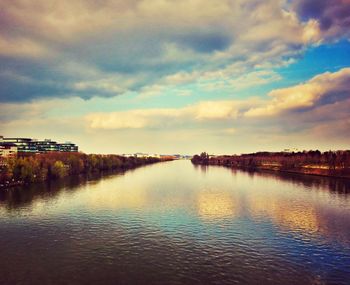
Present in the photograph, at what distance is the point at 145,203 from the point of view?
5219 cm

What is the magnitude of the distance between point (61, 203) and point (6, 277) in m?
31.0

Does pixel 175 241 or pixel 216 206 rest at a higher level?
pixel 216 206

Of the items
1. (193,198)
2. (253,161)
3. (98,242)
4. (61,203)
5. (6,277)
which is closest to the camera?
(6,277)

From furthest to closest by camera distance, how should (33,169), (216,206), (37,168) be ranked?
1. (37,168)
2. (33,169)
3. (216,206)

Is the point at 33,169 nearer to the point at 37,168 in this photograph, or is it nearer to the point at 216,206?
the point at 37,168

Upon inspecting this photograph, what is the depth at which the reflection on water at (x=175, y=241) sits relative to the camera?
73.7 ft

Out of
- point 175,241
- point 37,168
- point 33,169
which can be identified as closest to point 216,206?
point 175,241

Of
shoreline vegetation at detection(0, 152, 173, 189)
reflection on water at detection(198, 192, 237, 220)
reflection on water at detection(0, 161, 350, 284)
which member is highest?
shoreline vegetation at detection(0, 152, 173, 189)

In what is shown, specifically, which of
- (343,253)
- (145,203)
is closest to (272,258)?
(343,253)

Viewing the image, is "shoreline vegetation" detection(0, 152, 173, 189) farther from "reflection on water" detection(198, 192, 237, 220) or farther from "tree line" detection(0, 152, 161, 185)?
"reflection on water" detection(198, 192, 237, 220)

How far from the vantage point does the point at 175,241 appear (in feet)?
99.1

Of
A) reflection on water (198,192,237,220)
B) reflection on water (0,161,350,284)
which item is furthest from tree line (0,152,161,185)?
reflection on water (198,192,237,220)

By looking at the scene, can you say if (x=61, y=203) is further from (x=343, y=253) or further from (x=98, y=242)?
(x=343, y=253)

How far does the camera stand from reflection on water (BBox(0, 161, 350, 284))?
22469 millimetres
